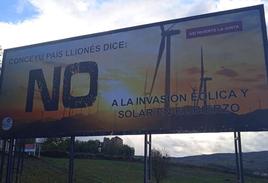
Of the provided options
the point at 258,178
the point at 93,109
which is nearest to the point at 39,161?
the point at 258,178

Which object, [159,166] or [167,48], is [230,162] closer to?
[159,166]

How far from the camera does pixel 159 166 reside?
2316cm

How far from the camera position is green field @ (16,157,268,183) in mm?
22984

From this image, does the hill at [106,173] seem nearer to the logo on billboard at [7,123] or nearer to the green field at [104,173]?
the green field at [104,173]

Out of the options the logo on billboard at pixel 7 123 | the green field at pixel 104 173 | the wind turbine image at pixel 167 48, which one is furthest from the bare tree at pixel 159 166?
the wind turbine image at pixel 167 48

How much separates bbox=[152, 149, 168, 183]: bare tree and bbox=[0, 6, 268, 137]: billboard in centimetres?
1083

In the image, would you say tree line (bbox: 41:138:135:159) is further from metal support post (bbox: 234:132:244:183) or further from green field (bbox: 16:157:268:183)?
metal support post (bbox: 234:132:244:183)

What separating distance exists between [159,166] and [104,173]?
419 cm

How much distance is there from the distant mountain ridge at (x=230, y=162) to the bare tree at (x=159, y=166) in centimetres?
466

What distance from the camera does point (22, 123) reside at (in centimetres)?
1323

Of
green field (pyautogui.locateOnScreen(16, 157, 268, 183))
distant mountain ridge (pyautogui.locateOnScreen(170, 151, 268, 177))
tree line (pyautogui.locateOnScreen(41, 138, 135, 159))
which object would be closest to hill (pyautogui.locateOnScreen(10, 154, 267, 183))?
green field (pyautogui.locateOnScreen(16, 157, 268, 183))

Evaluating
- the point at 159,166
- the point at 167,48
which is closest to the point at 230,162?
the point at 159,166

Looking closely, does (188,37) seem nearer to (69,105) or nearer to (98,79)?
(98,79)

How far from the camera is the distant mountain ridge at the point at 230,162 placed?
91.1ft
